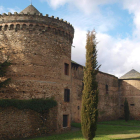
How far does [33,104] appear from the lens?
46.3 ft

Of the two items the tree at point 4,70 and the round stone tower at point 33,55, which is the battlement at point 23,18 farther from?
the tree at point 4,70

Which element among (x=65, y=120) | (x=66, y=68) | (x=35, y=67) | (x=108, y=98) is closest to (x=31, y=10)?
(x=35, y=67)

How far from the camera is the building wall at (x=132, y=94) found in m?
30.9

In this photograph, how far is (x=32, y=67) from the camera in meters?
14.7

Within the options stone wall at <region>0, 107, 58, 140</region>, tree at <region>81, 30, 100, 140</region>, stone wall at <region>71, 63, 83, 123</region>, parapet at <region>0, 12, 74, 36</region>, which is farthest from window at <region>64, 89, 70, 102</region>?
parapet at <region>0, 12, 74, 36</region>

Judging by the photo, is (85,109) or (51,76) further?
(51,76)

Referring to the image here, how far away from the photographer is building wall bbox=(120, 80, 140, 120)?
30906mm

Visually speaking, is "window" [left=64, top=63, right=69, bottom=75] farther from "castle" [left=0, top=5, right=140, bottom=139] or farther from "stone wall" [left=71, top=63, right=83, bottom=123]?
"stone wall" [left=71, top=63, right=83, bottom=123]

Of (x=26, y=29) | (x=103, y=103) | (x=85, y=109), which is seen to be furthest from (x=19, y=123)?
(x=103, y=103)

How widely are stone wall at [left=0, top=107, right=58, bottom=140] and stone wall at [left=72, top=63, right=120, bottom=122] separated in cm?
703

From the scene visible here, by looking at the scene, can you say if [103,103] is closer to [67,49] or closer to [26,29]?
[67,49]

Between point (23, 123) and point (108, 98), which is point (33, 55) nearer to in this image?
point (23, 123)

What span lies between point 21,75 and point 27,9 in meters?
5.95

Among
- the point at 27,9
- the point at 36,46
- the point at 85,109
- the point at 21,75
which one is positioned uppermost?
the point at 27,9
